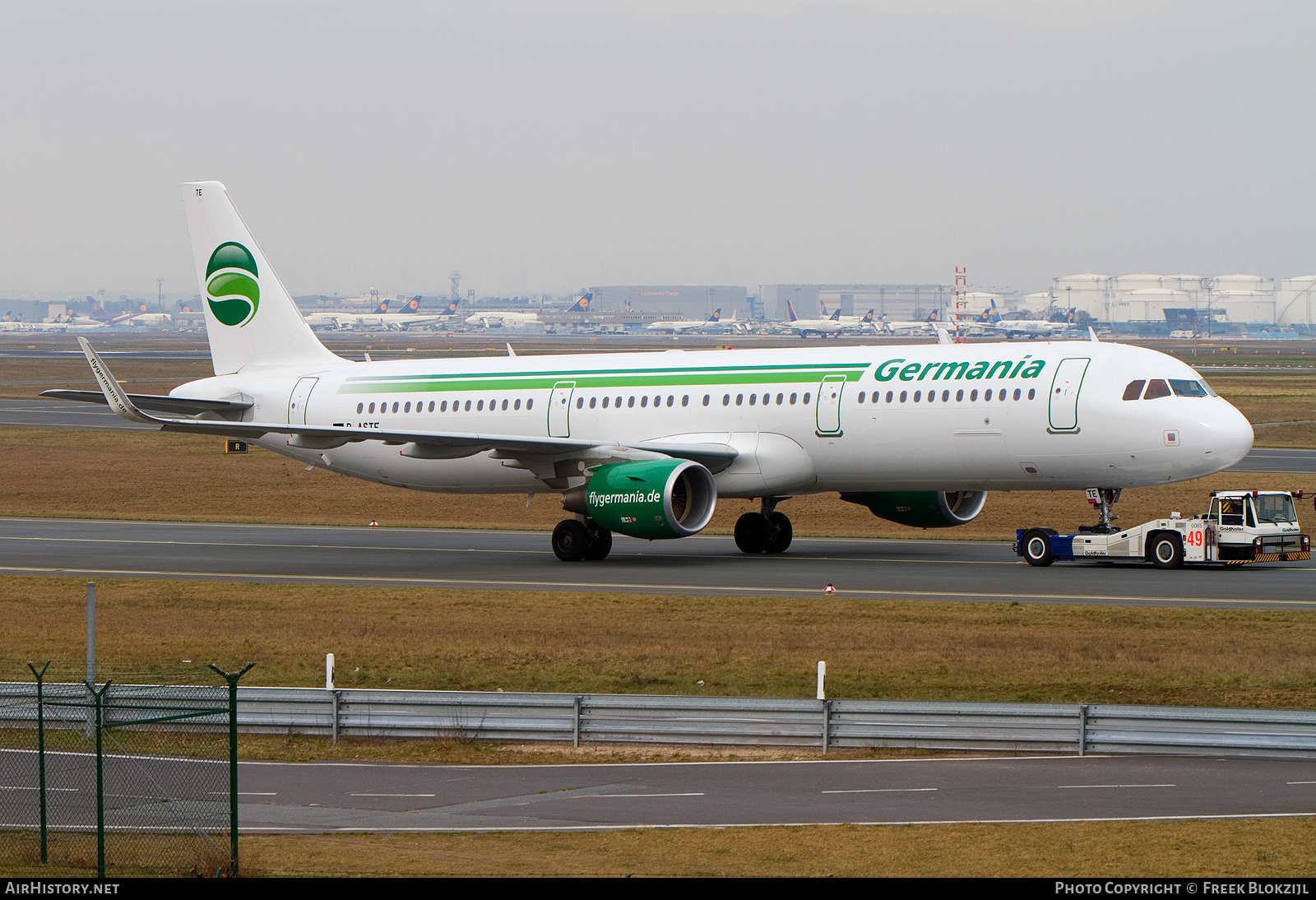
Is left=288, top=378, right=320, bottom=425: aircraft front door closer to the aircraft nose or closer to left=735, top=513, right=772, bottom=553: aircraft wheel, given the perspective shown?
left=735, top=513, right=772, bottom=553: aircraft wheel

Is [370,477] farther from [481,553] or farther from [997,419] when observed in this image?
[997,419]

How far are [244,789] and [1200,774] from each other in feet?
36.7

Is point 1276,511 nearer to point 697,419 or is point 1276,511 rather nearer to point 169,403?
point 697,419

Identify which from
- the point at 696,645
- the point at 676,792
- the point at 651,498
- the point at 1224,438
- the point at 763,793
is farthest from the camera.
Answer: the point at 651,498

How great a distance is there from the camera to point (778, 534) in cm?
4250

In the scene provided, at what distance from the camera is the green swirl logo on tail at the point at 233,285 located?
4875 cm

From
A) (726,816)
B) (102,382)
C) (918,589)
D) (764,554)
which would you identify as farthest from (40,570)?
(726,816)

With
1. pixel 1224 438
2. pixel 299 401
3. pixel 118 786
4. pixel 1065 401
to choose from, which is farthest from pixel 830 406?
pixel 118 786

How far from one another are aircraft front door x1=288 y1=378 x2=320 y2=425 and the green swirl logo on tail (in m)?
→ 2.99

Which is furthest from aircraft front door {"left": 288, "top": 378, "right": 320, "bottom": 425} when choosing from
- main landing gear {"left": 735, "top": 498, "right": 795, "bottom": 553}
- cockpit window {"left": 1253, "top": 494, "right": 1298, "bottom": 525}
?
cockpit window {"left": 1253, "top": 494, "right": 1298, "bottom": 525}

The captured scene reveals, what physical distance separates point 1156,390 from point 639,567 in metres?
12.7

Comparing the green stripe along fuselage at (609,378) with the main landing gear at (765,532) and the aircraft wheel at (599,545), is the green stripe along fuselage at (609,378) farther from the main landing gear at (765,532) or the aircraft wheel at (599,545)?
the aircraft wheel at (599,545)

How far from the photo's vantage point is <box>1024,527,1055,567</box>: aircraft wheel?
37875mm

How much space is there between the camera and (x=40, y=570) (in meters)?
38.9
